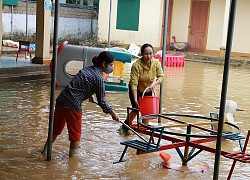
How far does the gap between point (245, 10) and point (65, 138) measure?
773 inches

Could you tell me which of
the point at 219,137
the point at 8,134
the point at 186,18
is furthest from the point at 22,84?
the point at 186,18

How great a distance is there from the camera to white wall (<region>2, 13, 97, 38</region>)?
2295 centimetres

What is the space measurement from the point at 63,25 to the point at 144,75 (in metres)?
19.6

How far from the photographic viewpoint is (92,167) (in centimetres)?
579

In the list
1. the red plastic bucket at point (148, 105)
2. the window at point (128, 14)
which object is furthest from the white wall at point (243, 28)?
the red plastic bucket at point (148, 105)

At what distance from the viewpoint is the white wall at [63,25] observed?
75.3 feet

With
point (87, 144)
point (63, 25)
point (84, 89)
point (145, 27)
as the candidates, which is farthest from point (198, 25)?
point (84, 89)

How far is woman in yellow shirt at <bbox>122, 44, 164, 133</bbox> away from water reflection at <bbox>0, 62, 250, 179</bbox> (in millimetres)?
796

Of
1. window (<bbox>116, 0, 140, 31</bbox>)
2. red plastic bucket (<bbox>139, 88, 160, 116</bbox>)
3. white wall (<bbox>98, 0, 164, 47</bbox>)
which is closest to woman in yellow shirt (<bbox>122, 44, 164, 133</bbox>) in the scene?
red plastic bucket (<bbox>139, 88, 160, 116</bbox>)

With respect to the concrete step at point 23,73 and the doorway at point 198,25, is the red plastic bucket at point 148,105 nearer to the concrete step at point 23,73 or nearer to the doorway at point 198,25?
the concrete step at point 23,73

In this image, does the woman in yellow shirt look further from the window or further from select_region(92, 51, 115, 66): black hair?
the window

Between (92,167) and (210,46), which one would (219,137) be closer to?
(92,167)

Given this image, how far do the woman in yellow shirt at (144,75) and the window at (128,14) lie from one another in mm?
19542

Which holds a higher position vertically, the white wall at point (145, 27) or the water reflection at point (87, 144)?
the white wall at point (145, 27)
